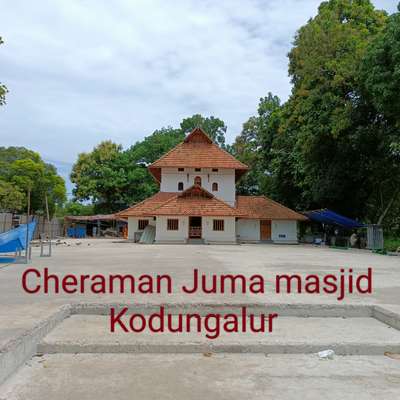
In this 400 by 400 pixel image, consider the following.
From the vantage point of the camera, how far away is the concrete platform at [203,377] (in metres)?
3.39

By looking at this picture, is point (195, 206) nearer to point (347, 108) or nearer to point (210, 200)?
point (210, 200)

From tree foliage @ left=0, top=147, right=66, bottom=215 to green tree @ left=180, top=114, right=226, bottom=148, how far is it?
1755cm

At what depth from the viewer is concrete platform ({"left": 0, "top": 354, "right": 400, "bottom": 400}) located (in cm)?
339

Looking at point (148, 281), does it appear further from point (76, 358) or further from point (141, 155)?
point (141, 155)

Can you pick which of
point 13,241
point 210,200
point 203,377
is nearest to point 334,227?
point 210,200

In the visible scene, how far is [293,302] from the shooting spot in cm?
636

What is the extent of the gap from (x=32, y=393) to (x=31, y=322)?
1567mm

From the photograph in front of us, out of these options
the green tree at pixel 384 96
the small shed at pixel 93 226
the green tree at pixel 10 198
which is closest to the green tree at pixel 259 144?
the green tree at pixel 384 96

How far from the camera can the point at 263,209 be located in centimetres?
3241

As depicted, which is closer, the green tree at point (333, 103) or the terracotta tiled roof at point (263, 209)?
the green tree at point (333, 103)

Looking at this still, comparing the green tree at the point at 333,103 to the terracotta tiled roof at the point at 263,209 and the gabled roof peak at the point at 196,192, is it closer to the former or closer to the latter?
the terracotta tiled roof at the point at 263,209

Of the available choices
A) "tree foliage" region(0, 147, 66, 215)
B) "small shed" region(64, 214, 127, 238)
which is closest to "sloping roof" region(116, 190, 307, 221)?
"tree foliage" region(0, 147, 66, 215)

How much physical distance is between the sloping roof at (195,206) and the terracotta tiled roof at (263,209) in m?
2.53

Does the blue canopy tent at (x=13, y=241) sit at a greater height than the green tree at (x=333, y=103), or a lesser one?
lesser
